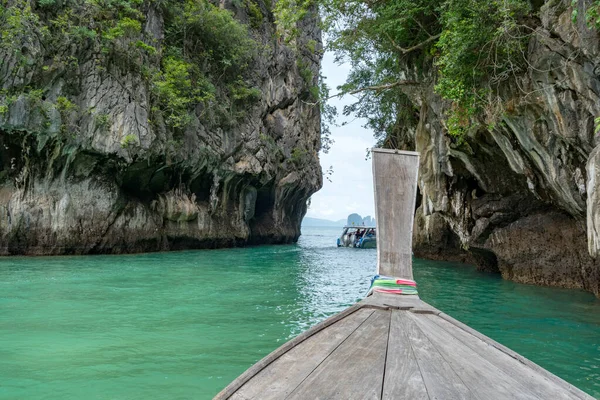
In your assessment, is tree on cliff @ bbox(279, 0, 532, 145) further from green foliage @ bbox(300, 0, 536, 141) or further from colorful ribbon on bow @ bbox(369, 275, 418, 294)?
colorful ribbon on bow @ bbox(369, 275, 418, 294)

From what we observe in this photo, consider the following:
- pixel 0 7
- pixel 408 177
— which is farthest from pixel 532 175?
pixel 0 7

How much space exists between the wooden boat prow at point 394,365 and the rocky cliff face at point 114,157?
33.9 feet

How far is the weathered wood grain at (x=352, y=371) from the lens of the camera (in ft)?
6.01

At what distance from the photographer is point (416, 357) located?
7.41ft

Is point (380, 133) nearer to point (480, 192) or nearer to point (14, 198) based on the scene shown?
point (480, 192)

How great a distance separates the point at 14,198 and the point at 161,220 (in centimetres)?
584

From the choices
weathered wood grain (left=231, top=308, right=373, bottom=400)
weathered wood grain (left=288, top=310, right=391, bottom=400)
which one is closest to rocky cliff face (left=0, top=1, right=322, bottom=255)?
weathered wood grain (left=231, top=308, right=373, bottom=400)

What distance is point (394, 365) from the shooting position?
2.14 metres

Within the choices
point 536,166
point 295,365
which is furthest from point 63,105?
point 295,365

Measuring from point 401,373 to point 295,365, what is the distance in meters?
0.53

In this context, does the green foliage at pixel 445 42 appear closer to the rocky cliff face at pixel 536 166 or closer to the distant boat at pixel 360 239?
the rocky cliff face at pixel 536 166

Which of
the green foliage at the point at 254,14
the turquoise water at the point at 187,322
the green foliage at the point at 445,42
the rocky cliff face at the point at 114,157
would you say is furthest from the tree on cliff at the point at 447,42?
the green foliage at the point at 254,14

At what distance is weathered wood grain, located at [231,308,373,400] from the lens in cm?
188

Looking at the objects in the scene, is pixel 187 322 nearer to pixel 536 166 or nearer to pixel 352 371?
pixel 352 371
